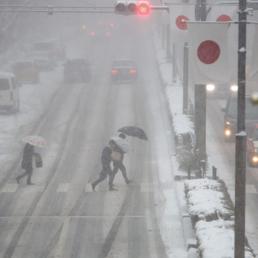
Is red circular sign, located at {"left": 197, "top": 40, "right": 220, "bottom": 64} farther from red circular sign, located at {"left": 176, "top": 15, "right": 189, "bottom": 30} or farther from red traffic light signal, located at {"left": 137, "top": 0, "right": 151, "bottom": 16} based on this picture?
red circular sign, located at {"left": 176, "top": 15, "right": 189, "bottom": 30}

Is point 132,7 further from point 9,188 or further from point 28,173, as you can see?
point 9,188

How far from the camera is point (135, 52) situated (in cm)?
7088

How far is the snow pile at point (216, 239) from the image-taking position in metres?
14.9

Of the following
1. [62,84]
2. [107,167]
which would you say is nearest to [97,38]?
[62,84]

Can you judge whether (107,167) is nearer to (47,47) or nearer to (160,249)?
(160,249)

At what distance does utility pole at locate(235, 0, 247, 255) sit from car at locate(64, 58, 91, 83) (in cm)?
3759

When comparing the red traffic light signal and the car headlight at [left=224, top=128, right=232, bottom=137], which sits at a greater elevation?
the red traffic light signal

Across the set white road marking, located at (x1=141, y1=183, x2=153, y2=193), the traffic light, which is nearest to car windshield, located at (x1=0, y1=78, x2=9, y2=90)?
white road marking, located at (x1=141, y1=183, x2=153, y2=193)

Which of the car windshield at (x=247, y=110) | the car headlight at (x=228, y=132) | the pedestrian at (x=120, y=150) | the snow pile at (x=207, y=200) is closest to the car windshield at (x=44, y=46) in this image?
the car windshield at (x=247, y=110)

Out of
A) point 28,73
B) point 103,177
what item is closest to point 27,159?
point 103,177

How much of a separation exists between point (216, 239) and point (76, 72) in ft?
118

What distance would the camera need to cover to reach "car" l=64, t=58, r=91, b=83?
5081cm

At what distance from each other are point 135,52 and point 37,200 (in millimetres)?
48355

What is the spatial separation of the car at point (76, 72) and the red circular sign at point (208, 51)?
118ft
